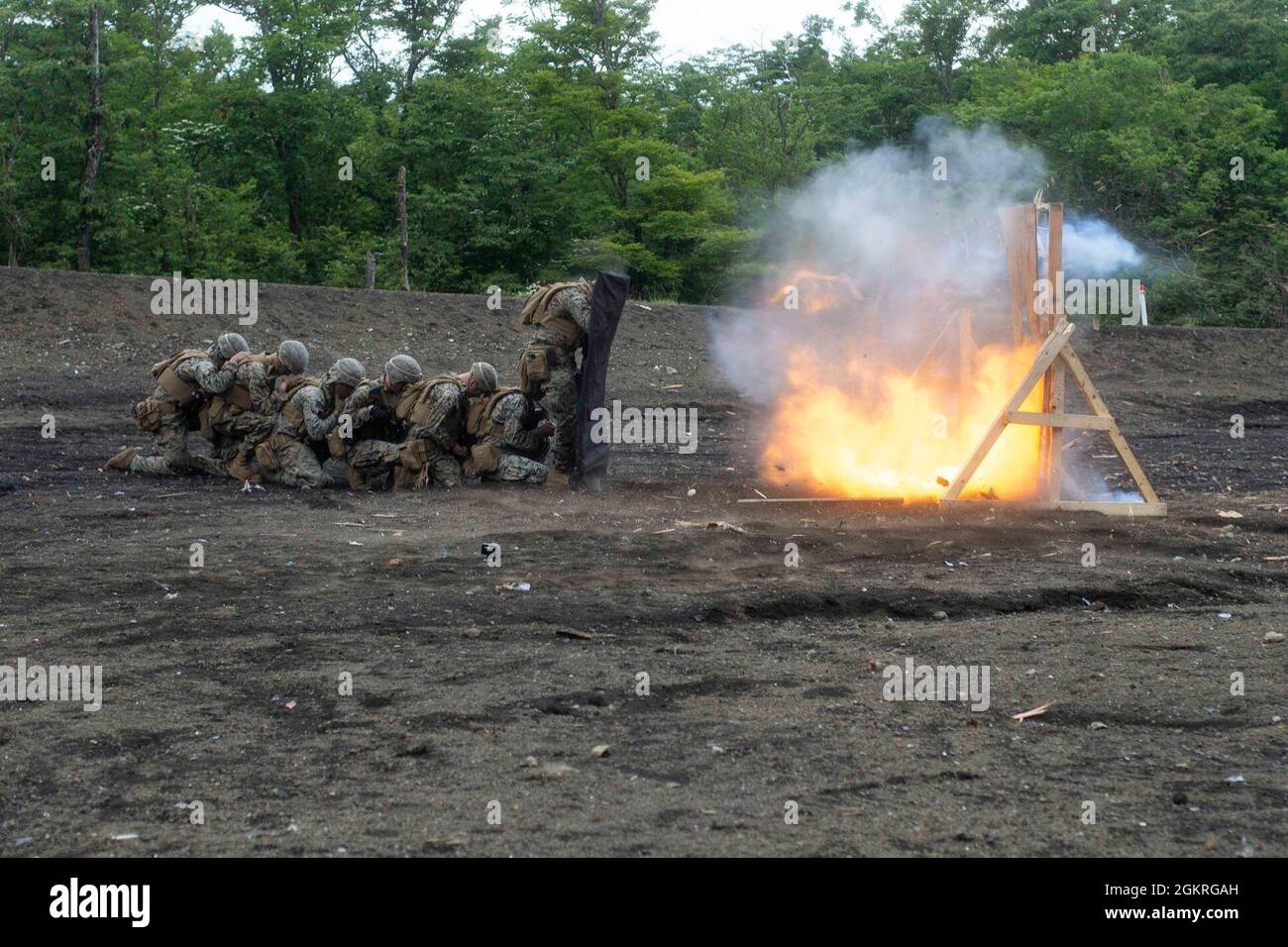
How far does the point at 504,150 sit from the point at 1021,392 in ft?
82.4

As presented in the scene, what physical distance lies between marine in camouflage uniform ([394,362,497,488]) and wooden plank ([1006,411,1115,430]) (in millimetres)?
5433

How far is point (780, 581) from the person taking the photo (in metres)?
10.2

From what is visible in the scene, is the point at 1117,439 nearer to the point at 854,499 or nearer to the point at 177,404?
the point at 854,499

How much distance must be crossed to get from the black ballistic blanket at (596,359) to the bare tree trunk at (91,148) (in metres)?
19.9

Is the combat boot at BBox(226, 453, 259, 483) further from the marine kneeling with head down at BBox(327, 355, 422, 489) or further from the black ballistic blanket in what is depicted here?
the black ballistic blanket

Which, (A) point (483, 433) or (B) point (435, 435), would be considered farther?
(A) point (483, 433)

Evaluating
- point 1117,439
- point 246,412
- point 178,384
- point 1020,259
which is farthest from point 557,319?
point 1117,439

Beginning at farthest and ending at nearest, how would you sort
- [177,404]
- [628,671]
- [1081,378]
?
[177,404]
[1081,378]
[628,671]

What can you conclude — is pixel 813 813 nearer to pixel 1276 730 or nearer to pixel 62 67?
pixel 1276 730

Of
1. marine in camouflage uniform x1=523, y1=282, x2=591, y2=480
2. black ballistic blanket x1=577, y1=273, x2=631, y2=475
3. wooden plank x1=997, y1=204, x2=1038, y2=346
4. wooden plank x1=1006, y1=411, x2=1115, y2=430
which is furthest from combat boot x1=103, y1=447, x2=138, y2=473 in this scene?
wooden plank x1=997, y1=204, x2=1038, y2=346

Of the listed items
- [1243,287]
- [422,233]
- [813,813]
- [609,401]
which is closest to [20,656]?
[813,813]

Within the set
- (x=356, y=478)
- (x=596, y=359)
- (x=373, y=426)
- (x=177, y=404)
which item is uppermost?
(x=596, y=359)

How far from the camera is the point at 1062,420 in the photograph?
1298 cm

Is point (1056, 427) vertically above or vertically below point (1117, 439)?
above
